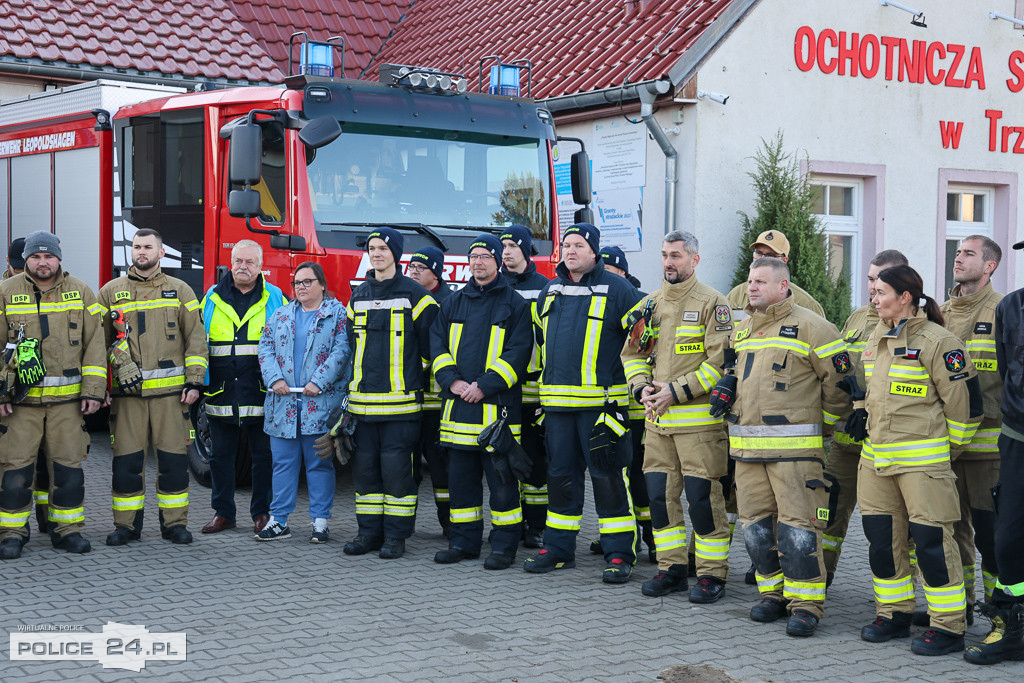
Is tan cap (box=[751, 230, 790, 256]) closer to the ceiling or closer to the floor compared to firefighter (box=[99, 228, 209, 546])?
closer to the ceiling

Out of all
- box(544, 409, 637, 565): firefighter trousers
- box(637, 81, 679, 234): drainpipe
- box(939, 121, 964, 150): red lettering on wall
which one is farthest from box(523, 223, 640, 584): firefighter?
box(939, 121, 964, 150): red lettering on wall

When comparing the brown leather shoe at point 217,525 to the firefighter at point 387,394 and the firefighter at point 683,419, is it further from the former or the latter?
the firefighter at point 683,419

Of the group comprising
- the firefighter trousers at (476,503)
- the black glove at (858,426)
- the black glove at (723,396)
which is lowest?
the firefighter trousers at (476,503)

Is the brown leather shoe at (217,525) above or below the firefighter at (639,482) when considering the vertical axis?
below

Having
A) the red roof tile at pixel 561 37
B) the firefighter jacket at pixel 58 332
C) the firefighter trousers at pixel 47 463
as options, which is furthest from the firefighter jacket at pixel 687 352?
the red roof tile at pixel 561 37

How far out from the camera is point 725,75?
12.3 metres

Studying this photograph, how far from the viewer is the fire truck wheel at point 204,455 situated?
908cm

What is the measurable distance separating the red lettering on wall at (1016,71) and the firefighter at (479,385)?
31.1 ft

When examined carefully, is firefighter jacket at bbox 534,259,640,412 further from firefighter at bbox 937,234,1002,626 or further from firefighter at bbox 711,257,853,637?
firefighter at bbox 937,234,1002,626

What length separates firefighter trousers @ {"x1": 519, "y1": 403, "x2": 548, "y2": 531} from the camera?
7629mm

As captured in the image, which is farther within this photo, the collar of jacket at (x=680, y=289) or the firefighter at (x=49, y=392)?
the firefighter at (x=49, y=392)

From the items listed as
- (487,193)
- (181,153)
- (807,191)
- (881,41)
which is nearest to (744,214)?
(807,191)

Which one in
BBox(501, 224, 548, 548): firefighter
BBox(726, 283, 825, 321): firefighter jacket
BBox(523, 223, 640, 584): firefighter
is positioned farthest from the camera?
BBox(501, 224, 548, 548): firefighter

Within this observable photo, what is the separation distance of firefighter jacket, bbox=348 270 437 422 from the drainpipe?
207 inches
